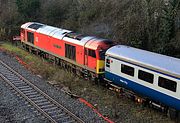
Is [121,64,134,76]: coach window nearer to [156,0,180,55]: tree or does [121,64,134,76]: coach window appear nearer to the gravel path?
the gravel path

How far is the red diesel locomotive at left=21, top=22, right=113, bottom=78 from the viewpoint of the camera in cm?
1880

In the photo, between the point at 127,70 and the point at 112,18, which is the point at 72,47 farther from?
the point at 112,18

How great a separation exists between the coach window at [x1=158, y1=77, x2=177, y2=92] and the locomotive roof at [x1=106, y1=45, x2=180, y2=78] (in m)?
0.37

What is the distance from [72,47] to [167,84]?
365 inches

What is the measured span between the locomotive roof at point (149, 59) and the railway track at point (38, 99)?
4.23m

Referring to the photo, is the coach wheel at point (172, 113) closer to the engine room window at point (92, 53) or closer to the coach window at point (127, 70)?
the coach window at point (127, 70)

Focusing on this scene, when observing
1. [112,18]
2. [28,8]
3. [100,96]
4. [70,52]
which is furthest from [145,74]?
[28,8]

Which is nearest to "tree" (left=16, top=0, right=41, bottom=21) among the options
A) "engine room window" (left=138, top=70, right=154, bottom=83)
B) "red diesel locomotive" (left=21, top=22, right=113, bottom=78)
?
"red diesel locomotive" (left=21, top=22, right=113, bottom=78)

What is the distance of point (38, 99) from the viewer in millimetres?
16766

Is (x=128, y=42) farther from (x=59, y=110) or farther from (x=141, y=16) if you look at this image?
(x=59, y=110)

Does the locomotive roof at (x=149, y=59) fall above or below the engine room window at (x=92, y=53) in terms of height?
above

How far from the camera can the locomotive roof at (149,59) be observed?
45.1ft

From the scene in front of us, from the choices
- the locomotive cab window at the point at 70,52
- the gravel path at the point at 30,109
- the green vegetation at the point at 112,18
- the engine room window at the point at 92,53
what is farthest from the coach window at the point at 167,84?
Answer: the locomotive cab window at the point at 70,52

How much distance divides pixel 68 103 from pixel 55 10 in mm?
23874
